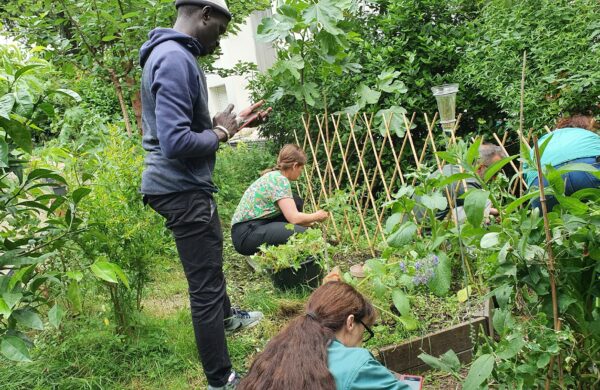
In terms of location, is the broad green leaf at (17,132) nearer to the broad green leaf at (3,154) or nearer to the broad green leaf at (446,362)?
the broad green leaf at (3,154)

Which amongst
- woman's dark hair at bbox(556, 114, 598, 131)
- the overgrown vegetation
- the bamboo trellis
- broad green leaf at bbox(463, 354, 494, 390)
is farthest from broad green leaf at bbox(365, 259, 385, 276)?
the bamboo trellis

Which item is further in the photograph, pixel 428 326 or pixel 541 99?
pixel 541 99

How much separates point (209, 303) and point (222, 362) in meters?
0.29

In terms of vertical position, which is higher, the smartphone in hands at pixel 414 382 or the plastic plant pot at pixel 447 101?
the plastic plant pot at pixel 447 101

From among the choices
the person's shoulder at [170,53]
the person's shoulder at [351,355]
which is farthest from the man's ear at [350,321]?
the person's shoulder at [170,53]

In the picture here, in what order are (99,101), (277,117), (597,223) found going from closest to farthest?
(597,223) < (277,117) < (99,101)

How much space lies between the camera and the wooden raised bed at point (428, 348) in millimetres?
2697

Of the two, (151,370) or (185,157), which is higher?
(185,157)

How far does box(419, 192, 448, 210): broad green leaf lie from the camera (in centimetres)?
166

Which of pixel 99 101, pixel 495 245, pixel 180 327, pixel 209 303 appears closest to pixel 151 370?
pixel 180 327

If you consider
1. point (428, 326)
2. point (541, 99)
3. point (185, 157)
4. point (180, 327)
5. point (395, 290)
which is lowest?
point (428, 326)

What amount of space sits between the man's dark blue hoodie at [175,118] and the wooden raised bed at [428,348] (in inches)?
48.4

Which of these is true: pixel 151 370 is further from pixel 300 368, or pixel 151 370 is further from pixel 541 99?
pixel 541 99

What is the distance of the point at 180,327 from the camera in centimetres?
311
